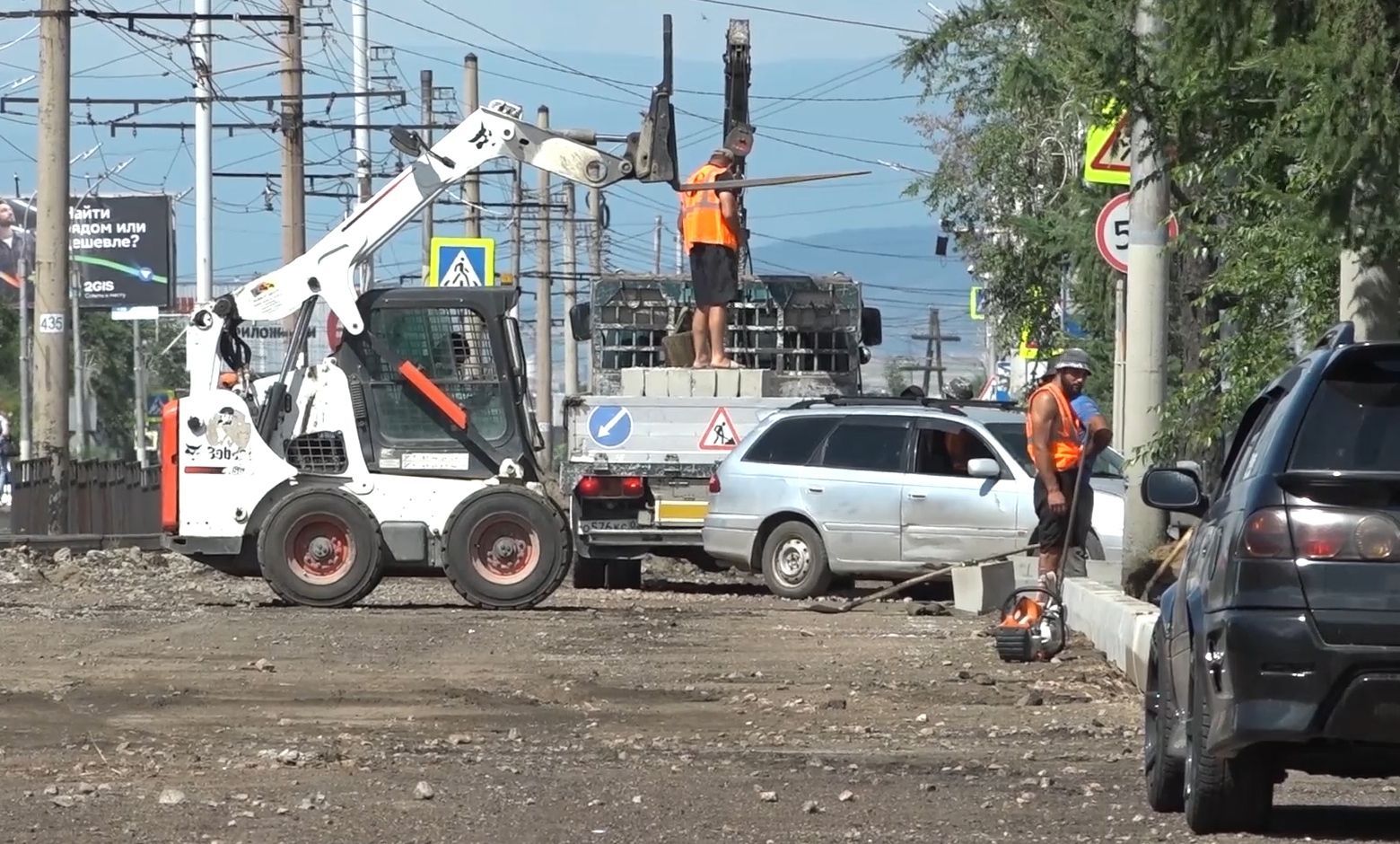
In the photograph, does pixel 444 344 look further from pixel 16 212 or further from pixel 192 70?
pixel 16 212

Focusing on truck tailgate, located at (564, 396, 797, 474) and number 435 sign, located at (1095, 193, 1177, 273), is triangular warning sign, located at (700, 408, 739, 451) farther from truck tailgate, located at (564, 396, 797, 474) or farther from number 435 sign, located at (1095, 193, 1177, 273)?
number 435 sign, located at (1095, 193, 1177, 273)

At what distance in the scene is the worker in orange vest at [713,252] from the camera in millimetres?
22047

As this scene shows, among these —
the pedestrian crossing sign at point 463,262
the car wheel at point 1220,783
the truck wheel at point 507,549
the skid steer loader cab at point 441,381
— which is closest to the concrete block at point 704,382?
the skid steer loader cab at point 441,381

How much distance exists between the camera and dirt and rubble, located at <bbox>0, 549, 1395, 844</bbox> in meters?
7.95

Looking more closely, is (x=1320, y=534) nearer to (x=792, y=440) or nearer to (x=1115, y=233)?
(x=1115, y=233)

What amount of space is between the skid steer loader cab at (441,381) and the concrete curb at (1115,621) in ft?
14.4

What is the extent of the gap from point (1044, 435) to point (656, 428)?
7.33 meters

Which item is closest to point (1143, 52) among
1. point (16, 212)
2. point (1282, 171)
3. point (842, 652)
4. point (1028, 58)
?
point (1282, 171)

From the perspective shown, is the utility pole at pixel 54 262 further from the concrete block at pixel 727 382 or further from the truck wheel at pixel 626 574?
the concrete block at pixel 727 382

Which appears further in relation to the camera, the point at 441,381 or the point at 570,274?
the point at 570,274

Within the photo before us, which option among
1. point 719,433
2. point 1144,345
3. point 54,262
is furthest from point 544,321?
point 1144,345

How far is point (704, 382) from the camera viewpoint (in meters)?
22.2

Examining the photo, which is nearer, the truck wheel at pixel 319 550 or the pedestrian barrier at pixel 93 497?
the truck wheel at pixel 319 550

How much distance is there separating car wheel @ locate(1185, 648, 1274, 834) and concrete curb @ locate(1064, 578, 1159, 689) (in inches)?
122
